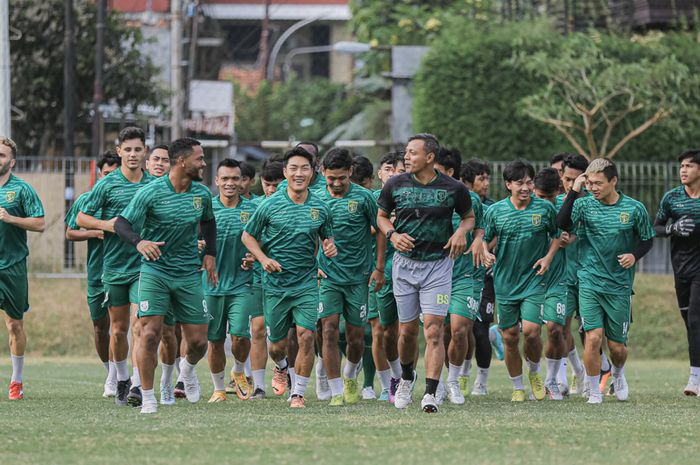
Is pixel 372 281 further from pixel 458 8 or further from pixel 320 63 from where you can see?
pixel 320 63

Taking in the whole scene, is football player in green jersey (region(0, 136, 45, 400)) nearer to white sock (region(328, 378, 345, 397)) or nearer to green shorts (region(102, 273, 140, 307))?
green shorts (region(102, 273, 140, 307))

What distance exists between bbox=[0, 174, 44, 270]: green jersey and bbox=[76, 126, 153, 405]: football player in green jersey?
1075 mm

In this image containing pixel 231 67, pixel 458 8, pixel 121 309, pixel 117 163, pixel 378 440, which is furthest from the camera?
pixel 231 67

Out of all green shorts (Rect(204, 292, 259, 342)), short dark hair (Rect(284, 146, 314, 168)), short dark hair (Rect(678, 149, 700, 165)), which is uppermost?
short dark hair (Rect(678, 149, 700, 165))

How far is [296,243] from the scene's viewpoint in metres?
13.4

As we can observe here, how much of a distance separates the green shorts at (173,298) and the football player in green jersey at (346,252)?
55.0 inches

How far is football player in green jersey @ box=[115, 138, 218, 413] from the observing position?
12.5 metres

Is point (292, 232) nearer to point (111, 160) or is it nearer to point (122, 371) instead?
point (122, 371)

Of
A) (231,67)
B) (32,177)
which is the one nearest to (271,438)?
(32,177)

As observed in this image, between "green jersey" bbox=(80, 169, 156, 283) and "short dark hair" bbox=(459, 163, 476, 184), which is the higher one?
"short dark hair" bbox=(459, 163, 476, 184)

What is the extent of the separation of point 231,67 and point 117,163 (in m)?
74.7

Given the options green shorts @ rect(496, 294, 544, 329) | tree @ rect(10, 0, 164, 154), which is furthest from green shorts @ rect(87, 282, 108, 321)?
tree @ rect(10, 0, 164, 154)

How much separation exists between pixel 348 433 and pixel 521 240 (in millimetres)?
4638

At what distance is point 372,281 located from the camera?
13656mm
